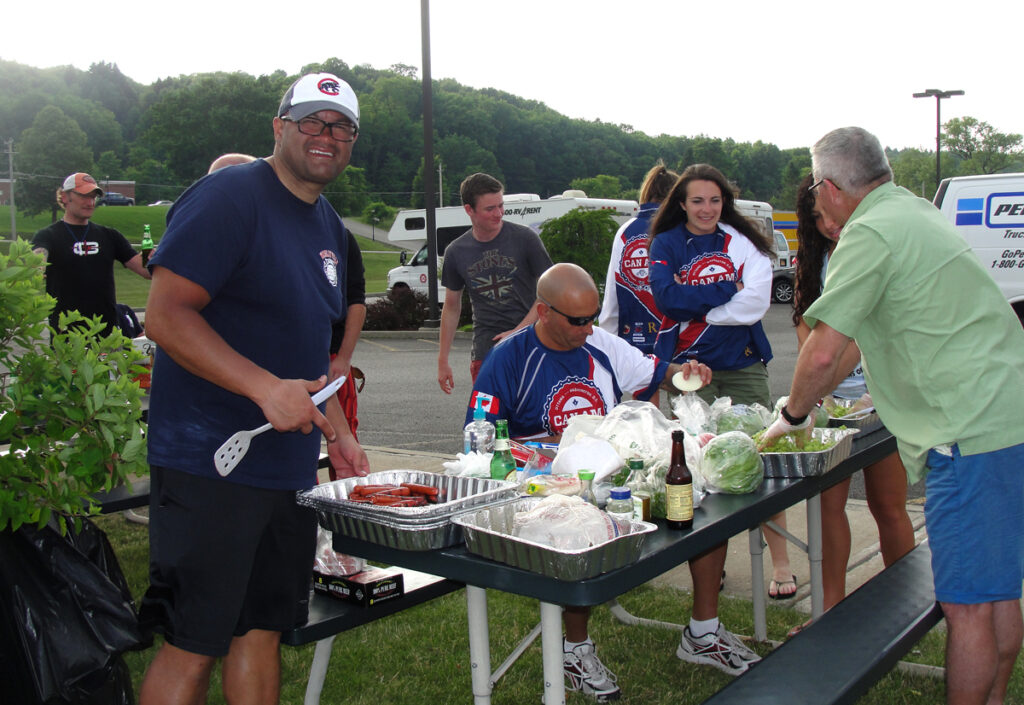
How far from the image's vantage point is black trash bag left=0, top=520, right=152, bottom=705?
8.14 ft

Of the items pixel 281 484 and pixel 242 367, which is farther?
pixel 281 484

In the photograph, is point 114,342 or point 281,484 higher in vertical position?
point 114,342

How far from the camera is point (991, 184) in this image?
1123cm

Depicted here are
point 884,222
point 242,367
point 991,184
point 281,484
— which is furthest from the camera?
point 991,184

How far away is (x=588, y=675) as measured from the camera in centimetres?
340

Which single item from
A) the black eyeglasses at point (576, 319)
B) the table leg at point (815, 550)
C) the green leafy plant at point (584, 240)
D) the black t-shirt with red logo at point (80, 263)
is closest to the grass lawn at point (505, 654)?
the table leg at point (815, 550)

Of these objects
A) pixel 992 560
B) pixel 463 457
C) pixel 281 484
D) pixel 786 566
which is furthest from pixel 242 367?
pixel 786 566

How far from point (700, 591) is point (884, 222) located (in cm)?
172

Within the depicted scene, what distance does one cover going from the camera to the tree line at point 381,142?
7512cm

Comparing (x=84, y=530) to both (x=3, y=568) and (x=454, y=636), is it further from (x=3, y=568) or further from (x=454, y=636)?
(x=454, y=636)

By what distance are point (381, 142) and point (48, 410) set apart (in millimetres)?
93759

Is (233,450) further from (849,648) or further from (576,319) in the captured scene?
(849,648)

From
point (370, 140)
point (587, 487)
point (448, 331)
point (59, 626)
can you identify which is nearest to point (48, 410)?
point (59, 626)

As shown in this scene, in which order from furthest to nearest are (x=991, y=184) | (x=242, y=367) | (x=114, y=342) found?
(x=991, y=184), (x=114, y=342), (x=242, y=367)
